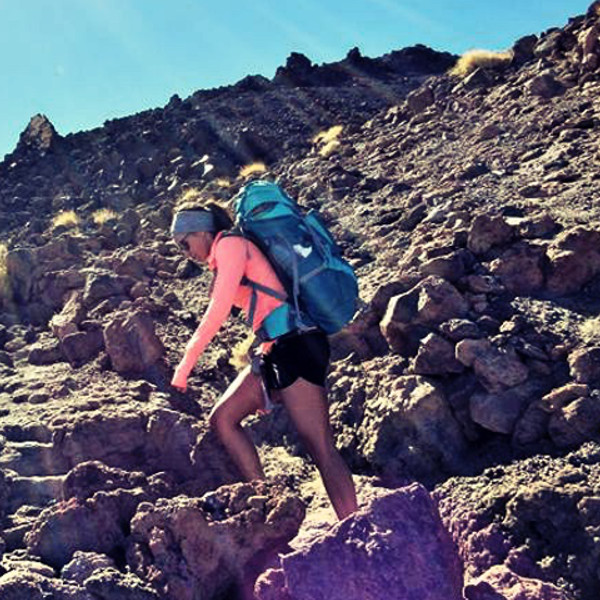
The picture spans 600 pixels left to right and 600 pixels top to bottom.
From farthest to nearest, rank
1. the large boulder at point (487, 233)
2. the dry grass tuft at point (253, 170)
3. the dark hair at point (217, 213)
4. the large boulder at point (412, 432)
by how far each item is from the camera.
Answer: the dry grass tuft at point (253, 170)
the large boulder at point (487, 233)
the large boulder at point (412, 432)
the dark hair at point (217, 213)

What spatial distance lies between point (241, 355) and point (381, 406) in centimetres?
204

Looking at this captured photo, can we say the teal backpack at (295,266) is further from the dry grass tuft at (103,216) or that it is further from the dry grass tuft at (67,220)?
the dry grass tuft at (67,220)

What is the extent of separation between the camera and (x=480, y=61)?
14109mm

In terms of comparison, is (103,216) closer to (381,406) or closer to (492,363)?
(381,406)

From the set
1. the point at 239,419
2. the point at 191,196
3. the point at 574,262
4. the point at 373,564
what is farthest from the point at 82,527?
the point at 191,196

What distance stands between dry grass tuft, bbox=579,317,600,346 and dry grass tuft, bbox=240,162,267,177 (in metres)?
9.97

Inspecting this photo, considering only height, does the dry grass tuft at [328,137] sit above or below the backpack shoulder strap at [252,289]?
above

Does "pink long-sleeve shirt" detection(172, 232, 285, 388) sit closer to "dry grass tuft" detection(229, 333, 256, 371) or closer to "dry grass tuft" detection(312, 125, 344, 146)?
"dry grass tuft" detection(229, 333, 256, 371)

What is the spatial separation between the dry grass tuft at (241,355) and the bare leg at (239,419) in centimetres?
235

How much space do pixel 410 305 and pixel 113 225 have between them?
8.13 m

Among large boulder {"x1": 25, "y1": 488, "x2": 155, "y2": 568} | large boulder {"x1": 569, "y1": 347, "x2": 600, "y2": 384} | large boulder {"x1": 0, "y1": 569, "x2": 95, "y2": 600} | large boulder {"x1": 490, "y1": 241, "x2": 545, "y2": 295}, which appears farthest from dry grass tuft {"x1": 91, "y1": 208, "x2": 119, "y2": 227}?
large boulder {"x1": 0, "y1": 569, "x2": 95, "y2": 600}

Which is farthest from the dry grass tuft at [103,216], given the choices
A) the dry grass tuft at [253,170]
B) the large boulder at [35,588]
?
the large boulder at [35,588]

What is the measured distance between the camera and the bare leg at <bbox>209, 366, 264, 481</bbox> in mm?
3988

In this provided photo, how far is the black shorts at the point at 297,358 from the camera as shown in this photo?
11.9ft
